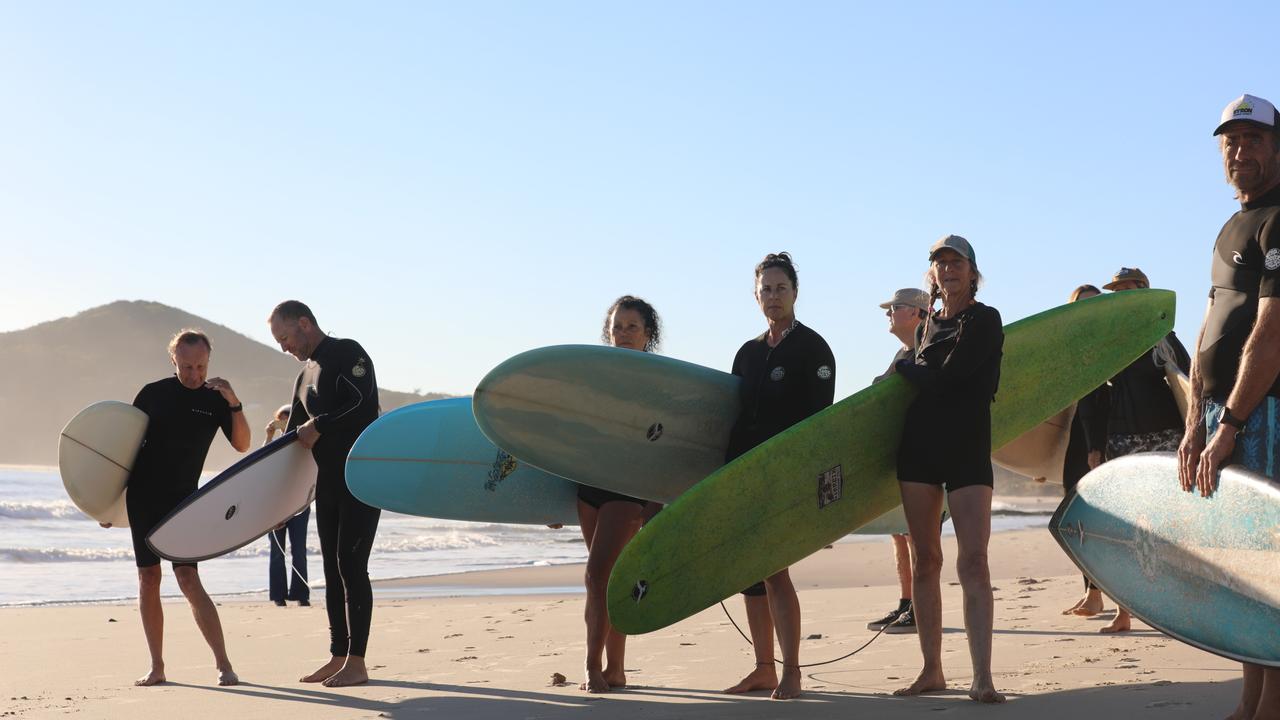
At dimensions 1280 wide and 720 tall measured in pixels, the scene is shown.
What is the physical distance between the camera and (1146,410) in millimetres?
5137

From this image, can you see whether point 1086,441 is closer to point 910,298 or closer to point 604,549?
point 910,298

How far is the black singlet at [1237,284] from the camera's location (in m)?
2.85

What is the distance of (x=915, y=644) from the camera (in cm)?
514

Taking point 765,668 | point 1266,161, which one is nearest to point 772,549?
point 765,668

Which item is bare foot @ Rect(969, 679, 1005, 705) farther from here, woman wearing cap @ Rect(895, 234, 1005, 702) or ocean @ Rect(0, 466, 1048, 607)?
ocean @ Rect(0, 466, 1048, 607)

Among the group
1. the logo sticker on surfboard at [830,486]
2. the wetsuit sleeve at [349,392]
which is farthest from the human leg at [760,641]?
the wetsuit sleeve at [349,392]

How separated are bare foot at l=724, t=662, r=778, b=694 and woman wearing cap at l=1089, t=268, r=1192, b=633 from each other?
77.3 inches

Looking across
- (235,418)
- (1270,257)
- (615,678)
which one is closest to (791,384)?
(615,678)

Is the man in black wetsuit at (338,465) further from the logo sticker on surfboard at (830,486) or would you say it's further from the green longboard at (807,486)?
the logo sticker on surfboard at (830,486)

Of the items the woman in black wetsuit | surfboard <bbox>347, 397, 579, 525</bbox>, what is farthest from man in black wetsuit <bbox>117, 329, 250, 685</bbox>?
the woman in black wetsuit

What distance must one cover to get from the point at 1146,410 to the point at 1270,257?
8.04ft

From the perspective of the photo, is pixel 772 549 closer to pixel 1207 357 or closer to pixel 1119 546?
pixel 1119 546

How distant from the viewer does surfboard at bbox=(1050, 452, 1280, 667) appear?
295 cm

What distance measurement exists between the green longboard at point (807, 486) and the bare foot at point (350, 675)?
4.83 feet
